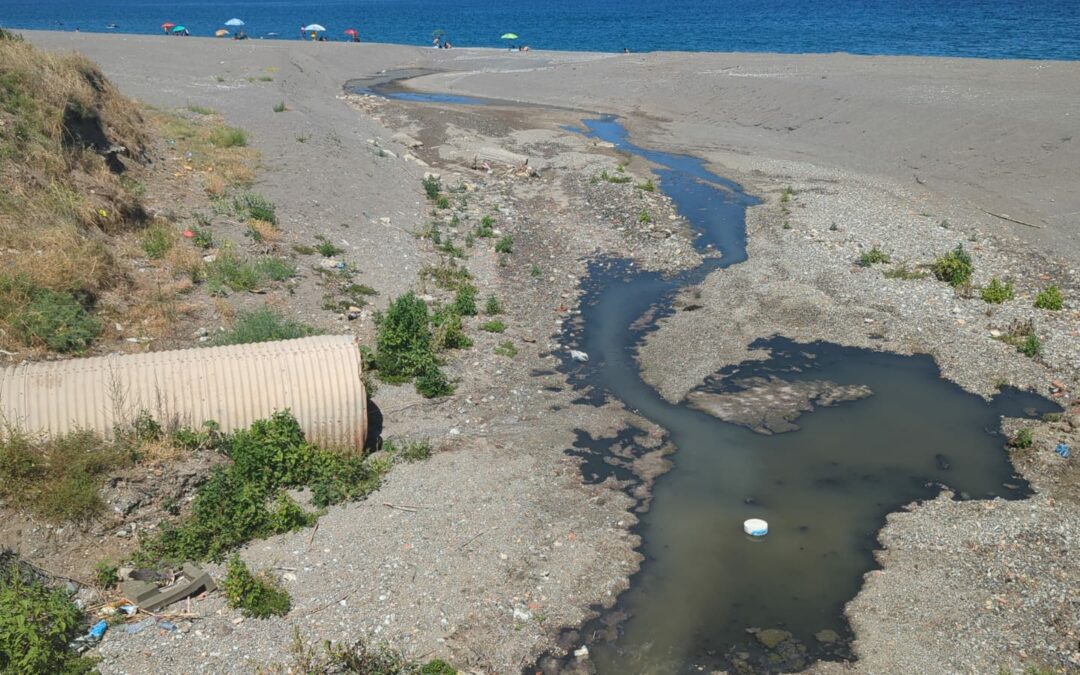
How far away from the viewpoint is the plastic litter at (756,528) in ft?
39.1

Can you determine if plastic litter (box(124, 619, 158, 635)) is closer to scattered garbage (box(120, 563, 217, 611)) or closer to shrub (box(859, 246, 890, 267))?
scattered garbage (box(120, 563, 217, 611))

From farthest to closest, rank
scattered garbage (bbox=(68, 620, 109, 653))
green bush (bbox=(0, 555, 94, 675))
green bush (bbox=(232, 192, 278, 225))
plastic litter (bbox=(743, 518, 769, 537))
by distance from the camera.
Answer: green bush (bbox=(232, 192, 278, 225))
plastic litter (bbox=(743, 518, 769, 537))
scattered garbage (bbox=(68, 620, 109, 653))
green bush (bbox=(0, 555, 94, 675))

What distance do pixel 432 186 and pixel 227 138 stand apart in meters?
7.91

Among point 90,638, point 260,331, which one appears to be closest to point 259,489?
point 90,638

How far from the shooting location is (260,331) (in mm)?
14648

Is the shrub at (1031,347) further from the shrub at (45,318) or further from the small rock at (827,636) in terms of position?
the shrub at (45,318)

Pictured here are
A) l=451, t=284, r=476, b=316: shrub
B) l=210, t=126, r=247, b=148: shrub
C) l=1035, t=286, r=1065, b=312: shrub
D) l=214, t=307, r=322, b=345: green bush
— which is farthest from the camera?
l=210, t=126, r=247, b=148: shrub

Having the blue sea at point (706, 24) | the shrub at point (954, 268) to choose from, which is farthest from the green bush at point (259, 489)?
the blue sea at point (706, 24)

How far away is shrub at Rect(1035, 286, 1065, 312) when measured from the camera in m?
18.8

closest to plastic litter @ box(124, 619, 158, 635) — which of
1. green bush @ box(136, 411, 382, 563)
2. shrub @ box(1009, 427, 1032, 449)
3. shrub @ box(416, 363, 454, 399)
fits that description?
green bush @ box(136, 411, 382, 563)

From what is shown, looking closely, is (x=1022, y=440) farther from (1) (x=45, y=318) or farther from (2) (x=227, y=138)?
(2) (x=227, y=138)

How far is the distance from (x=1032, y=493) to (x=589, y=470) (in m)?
7.68

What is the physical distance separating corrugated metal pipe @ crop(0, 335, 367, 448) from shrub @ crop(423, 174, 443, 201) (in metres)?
15.8

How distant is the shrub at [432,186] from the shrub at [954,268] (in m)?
17.2
